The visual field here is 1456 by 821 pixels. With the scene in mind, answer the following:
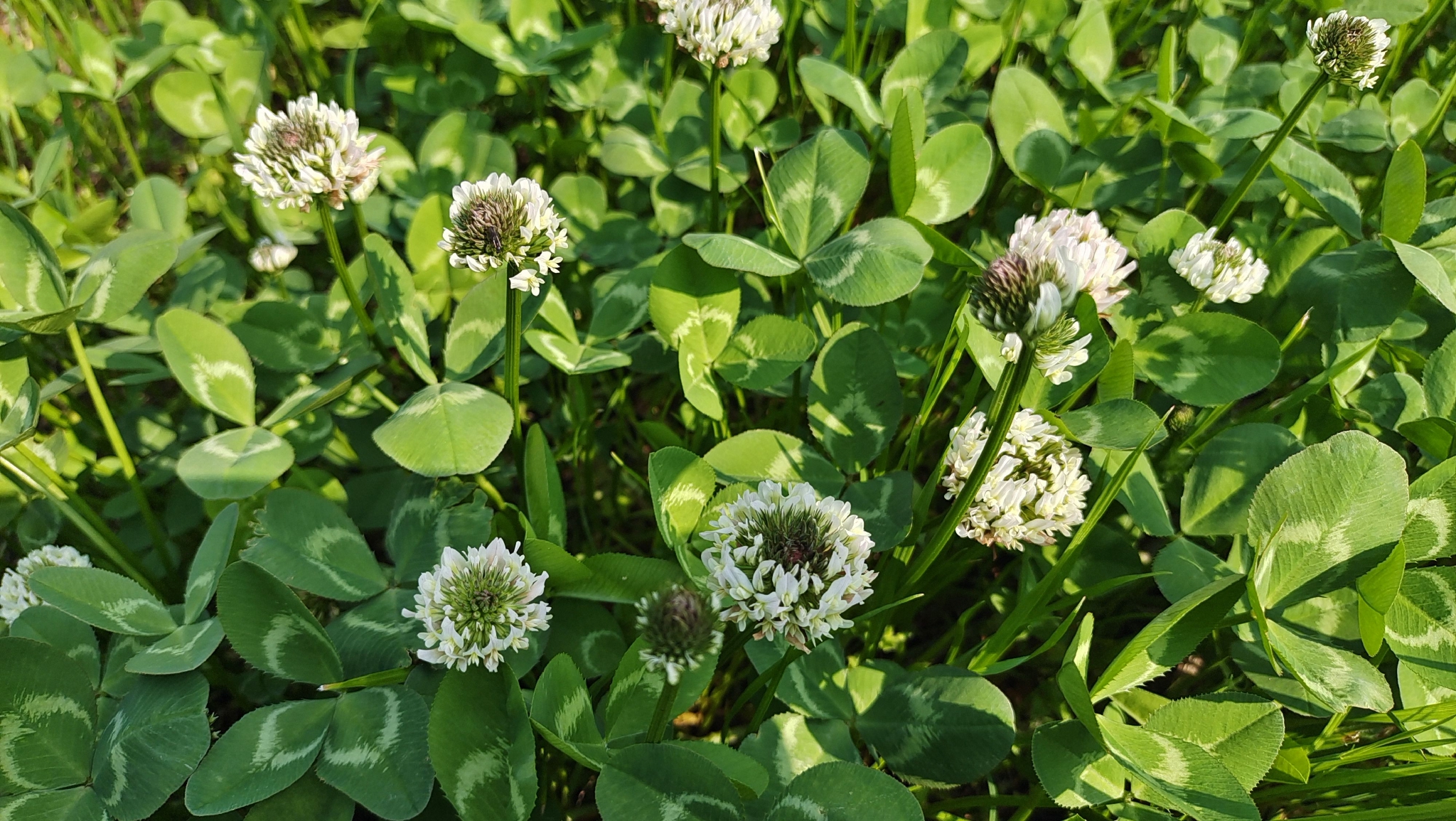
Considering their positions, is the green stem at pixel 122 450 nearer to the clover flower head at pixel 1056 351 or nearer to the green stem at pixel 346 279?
the green stem at pixel 346 279

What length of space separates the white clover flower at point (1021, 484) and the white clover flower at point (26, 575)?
1.42m

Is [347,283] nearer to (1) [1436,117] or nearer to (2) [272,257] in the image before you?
(2) [272,257]

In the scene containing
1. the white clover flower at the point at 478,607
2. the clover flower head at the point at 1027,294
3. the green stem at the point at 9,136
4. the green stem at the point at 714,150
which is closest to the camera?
the clover flower head at the point at 1027,294

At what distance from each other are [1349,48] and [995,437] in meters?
1.08

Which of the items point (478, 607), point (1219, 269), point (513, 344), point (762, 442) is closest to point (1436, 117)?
point (1219, 269)

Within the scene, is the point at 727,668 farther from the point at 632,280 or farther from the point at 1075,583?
the point at 632,280

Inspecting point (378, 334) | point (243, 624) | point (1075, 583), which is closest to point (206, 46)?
point (378, 334)

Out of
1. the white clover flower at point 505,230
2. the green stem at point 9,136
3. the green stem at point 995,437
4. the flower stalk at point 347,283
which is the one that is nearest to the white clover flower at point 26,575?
the flower stalk at point 347,283

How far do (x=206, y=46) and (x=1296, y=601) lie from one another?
2850mm

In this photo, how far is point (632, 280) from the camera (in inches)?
67.5

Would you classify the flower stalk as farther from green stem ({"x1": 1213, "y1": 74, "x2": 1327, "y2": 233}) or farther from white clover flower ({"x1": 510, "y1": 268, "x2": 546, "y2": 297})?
green stem ({"x1": 1213, "y1": 74, "x2": 1327, "y2": 233})

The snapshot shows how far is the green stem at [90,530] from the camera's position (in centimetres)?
149

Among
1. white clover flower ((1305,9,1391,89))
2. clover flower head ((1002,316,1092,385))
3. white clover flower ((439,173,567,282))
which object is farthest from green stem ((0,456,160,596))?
white clover flower ((1305,9,1391,89))

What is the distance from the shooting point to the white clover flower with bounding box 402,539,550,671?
1095 millimetres
